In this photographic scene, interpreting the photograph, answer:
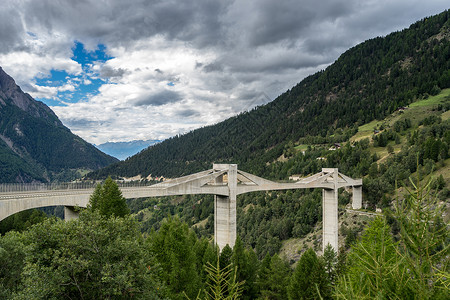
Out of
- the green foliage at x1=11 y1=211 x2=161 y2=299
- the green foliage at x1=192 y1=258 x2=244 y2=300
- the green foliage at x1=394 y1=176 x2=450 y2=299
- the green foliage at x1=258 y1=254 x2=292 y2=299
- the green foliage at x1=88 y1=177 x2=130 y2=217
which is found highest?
the green foliage at x1=394 y1=176 x2=450 y2=299

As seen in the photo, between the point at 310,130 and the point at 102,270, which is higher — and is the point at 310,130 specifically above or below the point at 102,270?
above

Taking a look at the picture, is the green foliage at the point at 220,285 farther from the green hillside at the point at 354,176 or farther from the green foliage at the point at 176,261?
the green hillside at the point at 354,176

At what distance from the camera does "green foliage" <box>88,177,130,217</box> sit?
24172 millimetres

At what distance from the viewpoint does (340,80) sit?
178m

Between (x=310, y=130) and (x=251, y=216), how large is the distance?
243 ft

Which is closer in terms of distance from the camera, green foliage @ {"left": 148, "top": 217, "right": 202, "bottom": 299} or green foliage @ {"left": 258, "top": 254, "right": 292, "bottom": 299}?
green foliage @ {"left": 148, "top": 217, "right": 202, "bottom": 299}

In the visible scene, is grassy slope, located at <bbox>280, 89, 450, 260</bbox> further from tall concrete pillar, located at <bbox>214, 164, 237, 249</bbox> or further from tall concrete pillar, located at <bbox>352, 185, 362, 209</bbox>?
tall concrete pillar, located at <bbox>214, 164, 237, 249</bbox>

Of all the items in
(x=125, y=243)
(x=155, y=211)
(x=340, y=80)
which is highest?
(x=340, y=80)

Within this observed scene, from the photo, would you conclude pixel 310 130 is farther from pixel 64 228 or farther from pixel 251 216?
pixel 64 228

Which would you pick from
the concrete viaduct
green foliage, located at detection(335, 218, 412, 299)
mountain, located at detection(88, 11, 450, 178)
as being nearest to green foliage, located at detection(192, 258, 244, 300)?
green foliage, located at detection(335, 218, 412, 299)

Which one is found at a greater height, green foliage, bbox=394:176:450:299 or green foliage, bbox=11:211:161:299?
green foliage, bbox=394:176:450:299

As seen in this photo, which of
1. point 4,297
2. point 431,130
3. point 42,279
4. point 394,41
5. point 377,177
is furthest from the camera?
point 394,41

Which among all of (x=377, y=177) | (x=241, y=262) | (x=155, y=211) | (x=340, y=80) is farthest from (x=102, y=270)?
(x=340, y=80)

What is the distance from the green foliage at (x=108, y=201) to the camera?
2417cm
